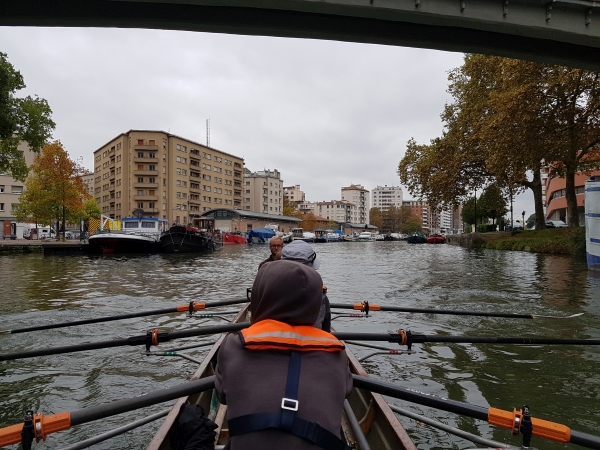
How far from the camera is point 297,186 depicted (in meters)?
182

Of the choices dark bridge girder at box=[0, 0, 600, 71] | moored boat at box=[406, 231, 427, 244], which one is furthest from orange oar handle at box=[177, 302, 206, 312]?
moored boat at box=[406, 231, 427, 244]

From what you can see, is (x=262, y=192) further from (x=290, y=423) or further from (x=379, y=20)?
(x=290, y=423)

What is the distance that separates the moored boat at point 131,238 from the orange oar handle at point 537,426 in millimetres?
31047

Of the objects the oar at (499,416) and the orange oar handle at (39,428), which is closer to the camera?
the orange oar handle at (39,428)

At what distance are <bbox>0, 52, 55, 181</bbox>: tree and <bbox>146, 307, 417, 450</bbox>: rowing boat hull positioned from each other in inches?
894

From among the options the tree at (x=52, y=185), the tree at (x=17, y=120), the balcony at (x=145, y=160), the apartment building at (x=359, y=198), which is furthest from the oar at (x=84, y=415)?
the apartment building at (x=359, y=198)

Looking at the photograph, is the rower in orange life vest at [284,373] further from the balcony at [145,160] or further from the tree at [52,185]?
the balcony at [145,160]

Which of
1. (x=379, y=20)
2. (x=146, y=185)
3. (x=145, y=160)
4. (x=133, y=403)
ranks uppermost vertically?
(x=145, y=160)

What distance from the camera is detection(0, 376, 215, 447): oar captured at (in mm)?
2227

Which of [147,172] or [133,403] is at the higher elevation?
[147,172]

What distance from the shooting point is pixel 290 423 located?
153cm

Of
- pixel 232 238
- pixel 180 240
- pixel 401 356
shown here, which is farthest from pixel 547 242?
pixel 232 238

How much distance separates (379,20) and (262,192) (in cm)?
9783

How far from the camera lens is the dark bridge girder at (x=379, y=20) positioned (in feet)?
40.6
